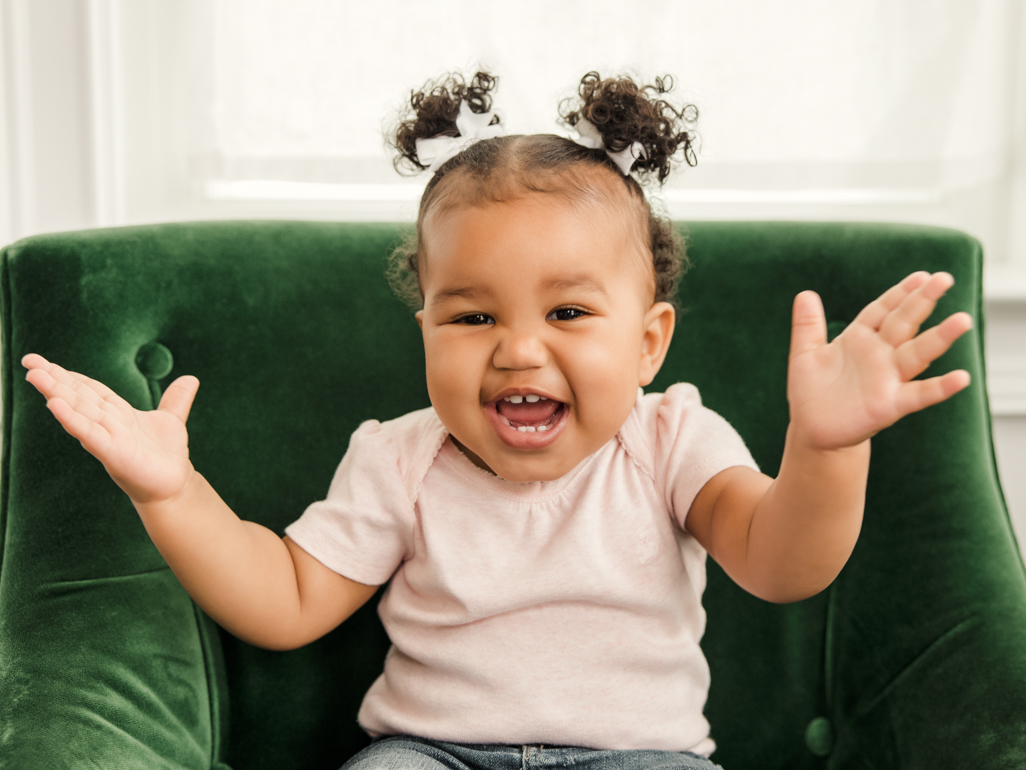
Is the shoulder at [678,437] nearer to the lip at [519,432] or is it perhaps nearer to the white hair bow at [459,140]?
the lip at [519,432]

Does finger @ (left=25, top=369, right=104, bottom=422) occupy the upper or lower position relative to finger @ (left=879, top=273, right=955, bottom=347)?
lower

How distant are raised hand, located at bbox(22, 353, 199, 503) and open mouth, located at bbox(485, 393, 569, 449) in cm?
29

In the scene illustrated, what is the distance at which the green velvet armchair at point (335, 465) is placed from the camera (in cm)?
89

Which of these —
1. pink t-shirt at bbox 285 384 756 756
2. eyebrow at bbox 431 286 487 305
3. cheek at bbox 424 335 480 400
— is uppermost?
eyebrow at bbox 431 286 487 305

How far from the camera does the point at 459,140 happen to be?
91 cm

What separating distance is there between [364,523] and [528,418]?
22 centimetres

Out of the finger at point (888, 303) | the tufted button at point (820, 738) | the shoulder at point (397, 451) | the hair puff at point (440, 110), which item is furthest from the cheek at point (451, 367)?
the tufted button at point (820, 738)

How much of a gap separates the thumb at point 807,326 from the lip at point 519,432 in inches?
9.2

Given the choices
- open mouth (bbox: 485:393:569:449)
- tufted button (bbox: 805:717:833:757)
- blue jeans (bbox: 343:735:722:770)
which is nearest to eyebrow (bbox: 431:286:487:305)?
open mouth (bbox: 485:393:569:449)

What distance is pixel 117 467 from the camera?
2.36ft

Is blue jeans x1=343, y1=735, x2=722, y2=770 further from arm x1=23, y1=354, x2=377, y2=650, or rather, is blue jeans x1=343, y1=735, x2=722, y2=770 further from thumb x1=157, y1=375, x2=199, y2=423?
thumb x1=157, y1=375, x2=199, y2=423

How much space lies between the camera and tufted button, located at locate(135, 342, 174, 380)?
1.00m

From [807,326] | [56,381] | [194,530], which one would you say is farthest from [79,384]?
[807,326]

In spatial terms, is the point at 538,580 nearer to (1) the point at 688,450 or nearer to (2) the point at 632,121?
(1) the point at 688,450
